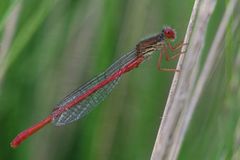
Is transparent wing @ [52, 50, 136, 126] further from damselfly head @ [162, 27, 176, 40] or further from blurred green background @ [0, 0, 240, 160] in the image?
damselfly head @ [162, 27, 176, 40]

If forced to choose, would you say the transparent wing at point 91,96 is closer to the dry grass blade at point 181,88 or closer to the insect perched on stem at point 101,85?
the insect perched on stem at point 101,85

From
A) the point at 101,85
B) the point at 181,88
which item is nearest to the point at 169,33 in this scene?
the point at 101,85

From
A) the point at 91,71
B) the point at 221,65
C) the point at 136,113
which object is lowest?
the point at 136,113

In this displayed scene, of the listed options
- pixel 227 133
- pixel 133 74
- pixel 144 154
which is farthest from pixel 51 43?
pixel 227 133

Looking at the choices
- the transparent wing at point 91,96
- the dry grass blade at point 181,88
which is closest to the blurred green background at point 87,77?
the transparent wing at point 91,96

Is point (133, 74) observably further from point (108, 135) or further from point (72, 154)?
point (72, 154)
